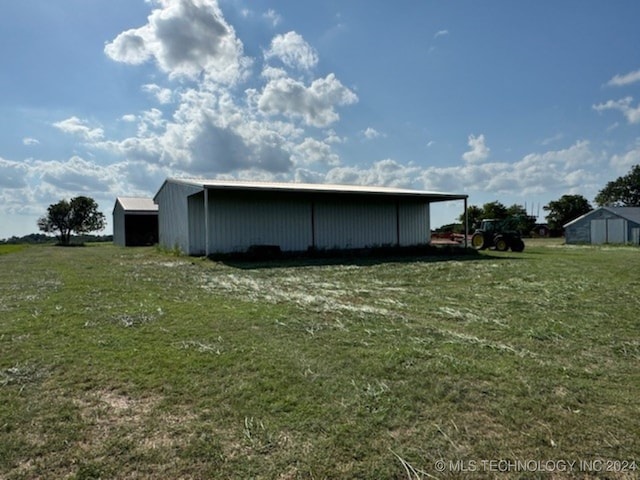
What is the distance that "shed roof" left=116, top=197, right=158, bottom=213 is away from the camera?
27386 mm

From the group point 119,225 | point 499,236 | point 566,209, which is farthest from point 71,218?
point 566,209

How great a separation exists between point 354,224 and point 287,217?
296 centimetres

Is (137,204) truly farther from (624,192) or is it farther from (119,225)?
(624,192)

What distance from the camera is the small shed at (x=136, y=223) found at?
2725cm

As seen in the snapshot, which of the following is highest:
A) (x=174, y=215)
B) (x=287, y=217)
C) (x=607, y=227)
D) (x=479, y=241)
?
(x=174, y=215)

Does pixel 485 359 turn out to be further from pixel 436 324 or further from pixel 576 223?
pixel 576 223

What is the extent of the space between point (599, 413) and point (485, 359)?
3.10ft

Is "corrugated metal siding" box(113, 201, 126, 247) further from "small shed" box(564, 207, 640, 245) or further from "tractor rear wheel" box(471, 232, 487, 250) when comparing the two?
"small shed" box(564, 207, 640, 245)

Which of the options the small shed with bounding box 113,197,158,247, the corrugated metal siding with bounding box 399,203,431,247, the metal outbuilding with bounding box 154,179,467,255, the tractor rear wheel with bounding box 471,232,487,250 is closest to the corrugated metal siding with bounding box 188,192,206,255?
the metal outbuilding with bounding box 154,179,467,255

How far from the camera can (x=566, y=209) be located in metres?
45.8

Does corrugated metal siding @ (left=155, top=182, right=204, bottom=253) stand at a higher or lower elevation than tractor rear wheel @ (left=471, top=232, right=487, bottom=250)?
higher

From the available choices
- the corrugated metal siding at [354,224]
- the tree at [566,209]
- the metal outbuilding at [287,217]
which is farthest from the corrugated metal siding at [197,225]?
the tree at [566,209]

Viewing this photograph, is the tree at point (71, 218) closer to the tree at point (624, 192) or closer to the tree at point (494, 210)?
the tree at point (494, 210)

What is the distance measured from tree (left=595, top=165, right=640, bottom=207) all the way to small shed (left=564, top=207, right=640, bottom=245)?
3321 cm
